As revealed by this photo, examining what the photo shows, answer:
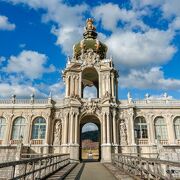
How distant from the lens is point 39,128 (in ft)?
104

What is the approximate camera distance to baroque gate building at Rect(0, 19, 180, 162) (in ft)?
97.7

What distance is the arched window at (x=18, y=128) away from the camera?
31219 millimetres

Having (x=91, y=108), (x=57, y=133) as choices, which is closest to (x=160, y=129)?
(x=91, y=108)

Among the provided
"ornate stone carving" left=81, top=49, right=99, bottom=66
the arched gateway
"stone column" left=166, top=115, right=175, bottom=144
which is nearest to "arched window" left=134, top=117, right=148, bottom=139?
"stone column" left=166, top=115, right=175, bottom=144

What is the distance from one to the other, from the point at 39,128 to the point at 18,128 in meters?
3.22

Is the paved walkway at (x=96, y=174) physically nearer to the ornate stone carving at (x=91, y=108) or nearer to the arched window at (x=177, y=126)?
the ornate stone carving at (x=91, y=108)

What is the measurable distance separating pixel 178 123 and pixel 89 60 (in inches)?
673

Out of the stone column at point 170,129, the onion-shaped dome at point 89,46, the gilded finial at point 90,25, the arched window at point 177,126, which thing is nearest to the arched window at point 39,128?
the onion-shaped dome at point 89,46

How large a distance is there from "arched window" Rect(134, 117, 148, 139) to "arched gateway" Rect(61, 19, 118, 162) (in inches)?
148

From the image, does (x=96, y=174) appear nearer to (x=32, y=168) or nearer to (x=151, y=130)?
(x=32, y=168)

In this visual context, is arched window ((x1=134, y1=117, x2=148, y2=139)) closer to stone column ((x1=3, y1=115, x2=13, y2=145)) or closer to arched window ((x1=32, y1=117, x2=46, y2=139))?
arched window ((x1=32, y1=117, x2=46, y2=139))

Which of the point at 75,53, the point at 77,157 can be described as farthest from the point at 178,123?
the point at 75,53

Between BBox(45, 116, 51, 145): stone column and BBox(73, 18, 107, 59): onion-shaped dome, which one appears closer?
BBox(45, 116, 51, 145): stone column

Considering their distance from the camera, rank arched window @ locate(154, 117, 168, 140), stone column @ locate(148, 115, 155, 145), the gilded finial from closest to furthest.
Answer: stone column @ locate(148, 115, 155, 145), arched window @ locate(154, 117, 168, 140), the gilded finial
